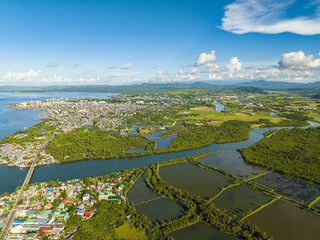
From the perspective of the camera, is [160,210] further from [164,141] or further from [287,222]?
[164,141]

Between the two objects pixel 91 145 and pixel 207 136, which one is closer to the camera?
pixel 91 145

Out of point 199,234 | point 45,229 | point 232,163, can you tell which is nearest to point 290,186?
point 232,163

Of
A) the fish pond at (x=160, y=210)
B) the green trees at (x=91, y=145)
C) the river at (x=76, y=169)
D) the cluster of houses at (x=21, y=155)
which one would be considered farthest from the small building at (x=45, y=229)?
the cluster of houses at (x=21, y=155)

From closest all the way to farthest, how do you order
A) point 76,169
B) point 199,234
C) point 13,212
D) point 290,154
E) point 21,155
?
point 199,234
point 13,212
point 76,169
point 21,155
point 290,154

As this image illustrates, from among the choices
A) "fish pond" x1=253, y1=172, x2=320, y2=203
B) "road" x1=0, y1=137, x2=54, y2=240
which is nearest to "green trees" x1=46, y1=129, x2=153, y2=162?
"road" x1=0, y1=137, x2=54, y2=240

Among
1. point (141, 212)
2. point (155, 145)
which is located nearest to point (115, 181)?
point (141, 212)

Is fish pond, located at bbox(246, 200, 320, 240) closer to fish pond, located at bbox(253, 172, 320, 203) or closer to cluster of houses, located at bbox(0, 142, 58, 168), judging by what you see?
fish pond, located at bbox(253, 172, 320, 203)
